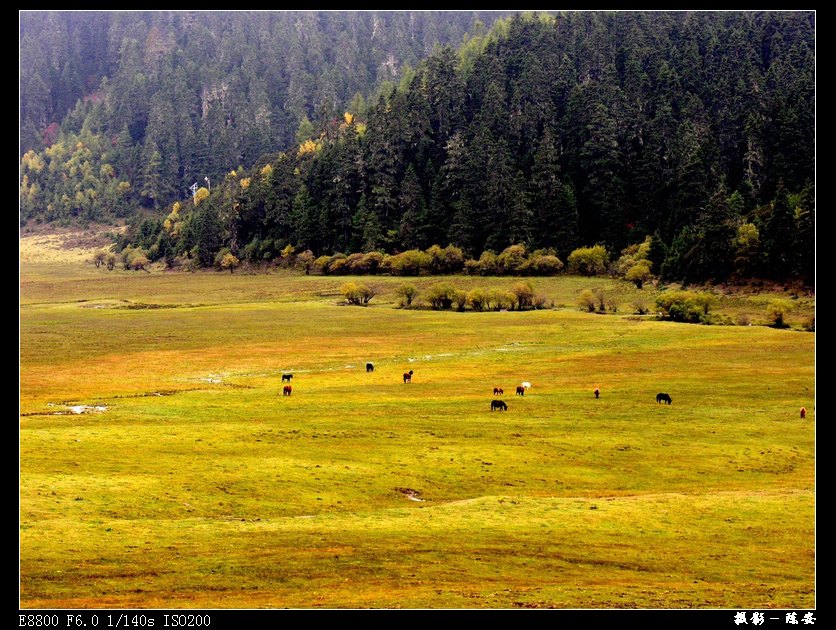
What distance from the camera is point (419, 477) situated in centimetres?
5550

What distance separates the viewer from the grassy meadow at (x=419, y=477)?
3775cm

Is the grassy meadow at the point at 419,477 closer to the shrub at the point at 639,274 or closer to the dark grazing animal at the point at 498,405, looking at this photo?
the dark grazing animal at the point at 498,405

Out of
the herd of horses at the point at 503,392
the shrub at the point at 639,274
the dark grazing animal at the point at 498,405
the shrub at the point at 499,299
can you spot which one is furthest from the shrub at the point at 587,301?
the dark grazing animal at the point at 498,405

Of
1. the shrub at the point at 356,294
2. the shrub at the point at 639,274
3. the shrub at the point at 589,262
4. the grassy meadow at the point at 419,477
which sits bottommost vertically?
the grassy meadow at the point at 419,477

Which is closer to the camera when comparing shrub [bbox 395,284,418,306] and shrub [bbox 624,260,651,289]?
shrub [bbox 395,284,418,306]

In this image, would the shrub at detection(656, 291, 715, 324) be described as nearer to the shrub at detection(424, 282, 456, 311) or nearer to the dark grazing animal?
the shrub at detection(424, 282, 456, 311)

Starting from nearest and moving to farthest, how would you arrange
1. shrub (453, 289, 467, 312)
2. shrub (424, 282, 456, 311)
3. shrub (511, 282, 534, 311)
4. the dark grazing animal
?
the dark grazing animal, shrub (511, 282, 534, 311), shrub (453, 289, 467, 312), shrub (424, 282, 456, 311)

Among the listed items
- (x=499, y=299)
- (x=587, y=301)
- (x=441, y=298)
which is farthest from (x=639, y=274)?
(x=441, y=298)

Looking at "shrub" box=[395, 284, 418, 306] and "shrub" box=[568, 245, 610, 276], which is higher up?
"shrub" box=[568, 245, 610, 276]

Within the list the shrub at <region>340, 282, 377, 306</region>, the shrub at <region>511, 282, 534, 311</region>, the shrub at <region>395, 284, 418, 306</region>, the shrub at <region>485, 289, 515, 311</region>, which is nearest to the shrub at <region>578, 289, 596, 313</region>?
the shrub at <region>511, 282, 534, 311</region>

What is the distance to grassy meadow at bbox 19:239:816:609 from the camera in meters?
37.8

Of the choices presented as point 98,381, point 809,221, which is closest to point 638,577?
point 98,381

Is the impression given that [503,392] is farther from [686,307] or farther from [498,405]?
[686,307]

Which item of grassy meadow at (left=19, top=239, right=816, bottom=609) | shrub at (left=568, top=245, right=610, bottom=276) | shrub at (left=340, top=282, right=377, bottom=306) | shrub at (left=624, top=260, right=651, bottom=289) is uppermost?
shrub at (left=568, top=245, right=610, bottom=276)
